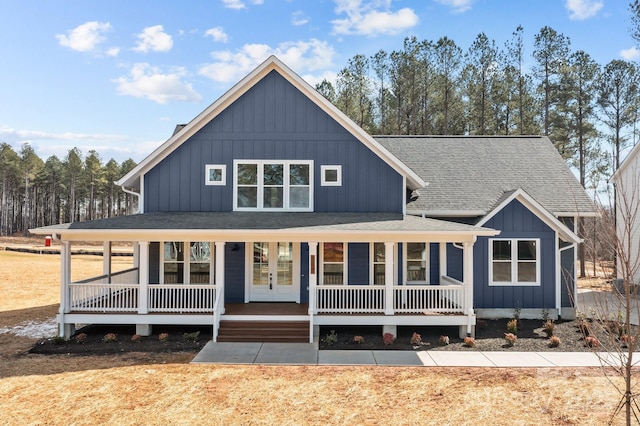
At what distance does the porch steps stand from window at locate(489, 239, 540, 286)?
23.6 feet

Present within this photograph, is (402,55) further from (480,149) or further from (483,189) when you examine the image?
(483,189)

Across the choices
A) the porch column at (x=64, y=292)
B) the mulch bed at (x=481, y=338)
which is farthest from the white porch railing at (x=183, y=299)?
the mulch bed at (x=481, y=338)

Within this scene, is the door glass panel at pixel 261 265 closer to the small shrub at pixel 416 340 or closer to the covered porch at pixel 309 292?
the covered porch at pixel 309 292

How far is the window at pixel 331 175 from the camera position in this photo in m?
14.7

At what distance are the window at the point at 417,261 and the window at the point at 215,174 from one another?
708 cm

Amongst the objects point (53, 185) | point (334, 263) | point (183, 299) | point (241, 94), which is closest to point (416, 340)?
point (334, 263)

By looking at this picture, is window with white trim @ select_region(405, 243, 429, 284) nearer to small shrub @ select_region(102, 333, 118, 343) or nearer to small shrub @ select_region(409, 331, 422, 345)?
small shrub @ select_region(409, 331, 422, 345)

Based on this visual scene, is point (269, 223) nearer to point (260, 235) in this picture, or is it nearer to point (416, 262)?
point (260, 235)

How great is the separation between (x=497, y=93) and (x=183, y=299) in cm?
3091

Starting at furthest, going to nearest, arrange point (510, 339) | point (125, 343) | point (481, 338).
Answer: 1. point (481, 338)
2. point (125, 343)
3. point (510, 339)

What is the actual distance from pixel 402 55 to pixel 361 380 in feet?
108

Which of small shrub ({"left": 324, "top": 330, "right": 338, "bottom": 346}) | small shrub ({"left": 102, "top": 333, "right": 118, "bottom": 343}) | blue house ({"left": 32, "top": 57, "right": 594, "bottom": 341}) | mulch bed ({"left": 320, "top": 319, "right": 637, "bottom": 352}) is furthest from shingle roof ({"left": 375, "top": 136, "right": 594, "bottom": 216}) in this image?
small shrub ({"left": 102, "top": 333, "right": 118, "bottom": 343})

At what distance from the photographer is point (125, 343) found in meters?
11.9

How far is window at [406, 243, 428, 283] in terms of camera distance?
1527 cm
